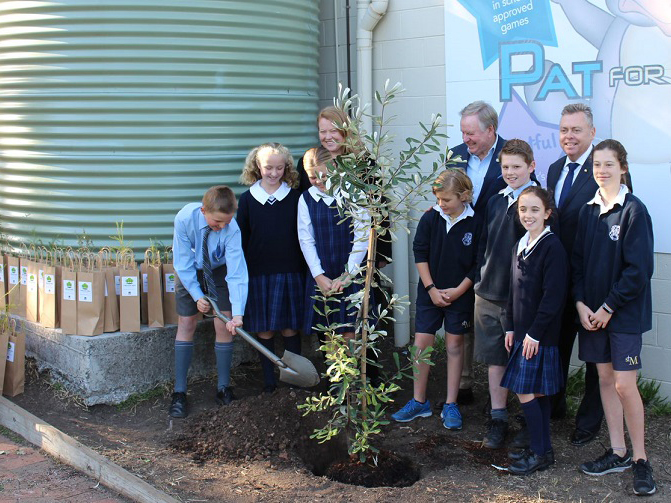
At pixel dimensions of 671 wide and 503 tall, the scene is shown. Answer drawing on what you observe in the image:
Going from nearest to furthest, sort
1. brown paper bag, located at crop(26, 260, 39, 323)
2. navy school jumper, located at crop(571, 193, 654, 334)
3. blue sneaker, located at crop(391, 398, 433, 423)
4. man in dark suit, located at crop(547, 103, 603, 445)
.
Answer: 1. navy school jumper, located at crop(571, 193, 654, 334)
2. man in dark suit, located at crop(547, 103, 603, 445)
3. blue sneaker, located at crop(391, 398, 433, 423)
4. brown paper bag, located at crop(26, 260, 39, 323)

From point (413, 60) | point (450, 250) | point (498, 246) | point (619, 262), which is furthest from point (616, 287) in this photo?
point (413, 60)

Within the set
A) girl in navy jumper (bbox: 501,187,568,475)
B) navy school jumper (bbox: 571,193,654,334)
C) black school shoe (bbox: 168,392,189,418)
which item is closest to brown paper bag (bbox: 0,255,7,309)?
black school shoe (bbox: 168,392,189,418)

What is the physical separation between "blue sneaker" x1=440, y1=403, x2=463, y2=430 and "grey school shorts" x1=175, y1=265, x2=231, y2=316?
5.02 feet

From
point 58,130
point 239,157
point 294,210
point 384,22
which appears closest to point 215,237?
point 294,210

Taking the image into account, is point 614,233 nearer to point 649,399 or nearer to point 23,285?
point 649,399

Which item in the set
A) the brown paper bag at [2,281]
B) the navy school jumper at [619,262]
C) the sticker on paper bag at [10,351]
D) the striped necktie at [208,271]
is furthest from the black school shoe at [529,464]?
the brown paper bag at [2,281]

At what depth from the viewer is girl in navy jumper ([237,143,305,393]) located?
5539 millimetres

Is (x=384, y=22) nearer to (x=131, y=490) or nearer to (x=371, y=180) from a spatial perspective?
(x=371, y=180)

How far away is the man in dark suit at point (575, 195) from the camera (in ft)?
15.1

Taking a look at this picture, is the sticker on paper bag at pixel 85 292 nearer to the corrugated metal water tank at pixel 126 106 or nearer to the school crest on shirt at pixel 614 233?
the corrugated metal water tank at pixel 126 106

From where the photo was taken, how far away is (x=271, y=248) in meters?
5.55

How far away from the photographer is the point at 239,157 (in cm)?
616

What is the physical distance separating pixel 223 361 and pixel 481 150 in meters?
2.09

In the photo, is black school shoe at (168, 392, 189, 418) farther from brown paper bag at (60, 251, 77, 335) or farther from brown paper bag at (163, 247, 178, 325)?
brown paper bag at (60, 251, 77, 335)
